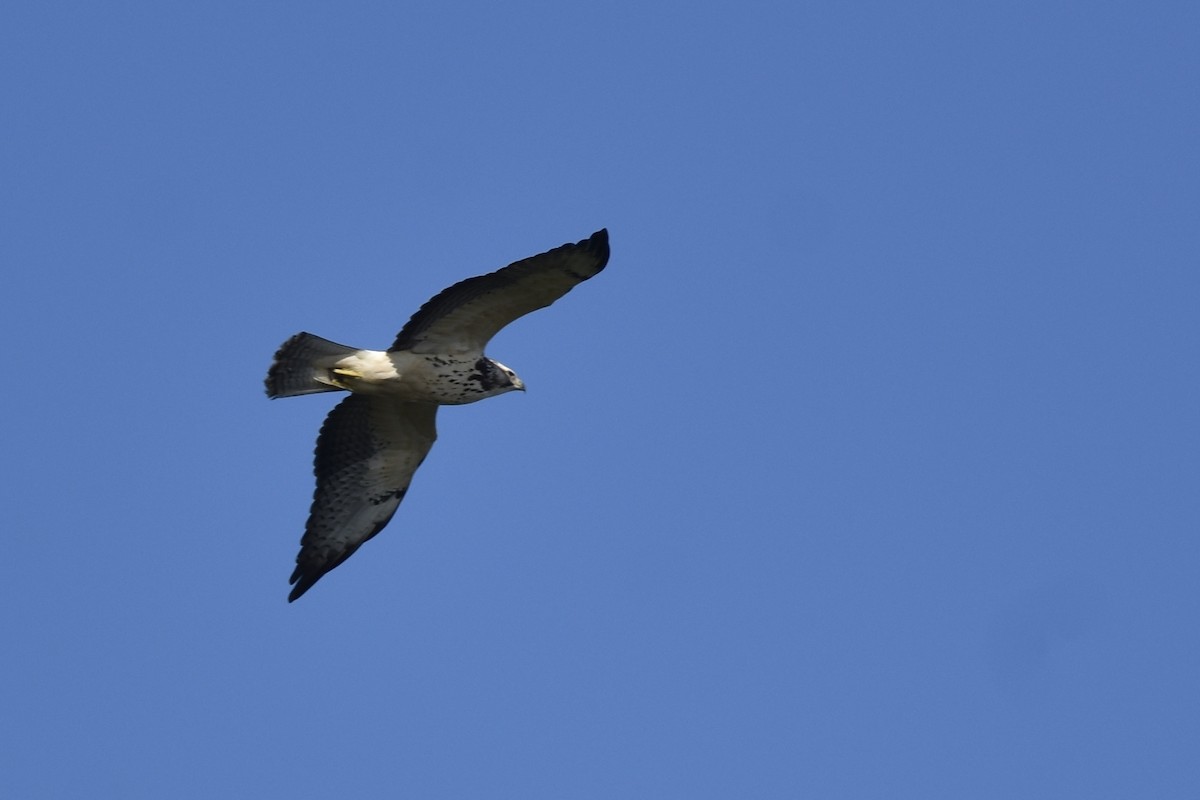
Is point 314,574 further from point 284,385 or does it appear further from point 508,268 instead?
point 508,268

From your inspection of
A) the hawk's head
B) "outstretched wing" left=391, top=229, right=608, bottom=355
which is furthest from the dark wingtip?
the hawk's head

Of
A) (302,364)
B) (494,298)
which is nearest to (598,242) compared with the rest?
(494,298)

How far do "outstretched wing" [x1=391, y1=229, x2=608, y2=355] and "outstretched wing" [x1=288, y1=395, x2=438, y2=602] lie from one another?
803mm

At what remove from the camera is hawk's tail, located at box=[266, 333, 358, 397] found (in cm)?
1302

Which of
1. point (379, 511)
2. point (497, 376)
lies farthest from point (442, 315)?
point (379, 511)

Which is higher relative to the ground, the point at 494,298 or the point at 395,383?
the point at 494,298

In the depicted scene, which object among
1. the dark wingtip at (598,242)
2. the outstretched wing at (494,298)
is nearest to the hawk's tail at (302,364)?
the outstretched wing at (494,298)

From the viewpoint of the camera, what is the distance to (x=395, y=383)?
13.0 m

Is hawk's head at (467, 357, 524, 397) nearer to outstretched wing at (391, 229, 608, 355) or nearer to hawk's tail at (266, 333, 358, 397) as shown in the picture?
outstretched wing at (391, 229, 608, 355)

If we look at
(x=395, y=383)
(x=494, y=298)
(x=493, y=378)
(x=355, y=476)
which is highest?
(x=494, y=298)

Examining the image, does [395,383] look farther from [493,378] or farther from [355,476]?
[355,476]

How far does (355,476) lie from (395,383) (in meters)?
1.29

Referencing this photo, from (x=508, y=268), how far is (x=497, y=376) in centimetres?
107

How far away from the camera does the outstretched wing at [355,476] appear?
45.2 ft
